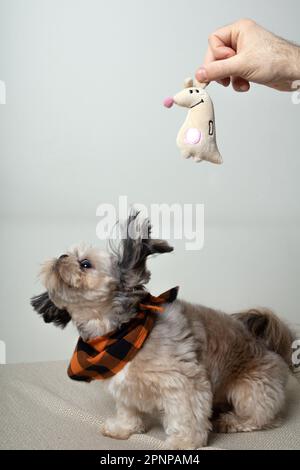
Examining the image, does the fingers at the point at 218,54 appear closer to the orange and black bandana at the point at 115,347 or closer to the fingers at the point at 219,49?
the fingers at the point at 219,49

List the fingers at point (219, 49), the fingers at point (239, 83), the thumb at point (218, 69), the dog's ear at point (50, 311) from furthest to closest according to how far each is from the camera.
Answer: the fingers at point (239, 83), the fingers at point (219, 49), the dog's ear at point (50, 311), the thumb at point (218, 69)

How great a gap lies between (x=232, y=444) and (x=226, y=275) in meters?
1.50

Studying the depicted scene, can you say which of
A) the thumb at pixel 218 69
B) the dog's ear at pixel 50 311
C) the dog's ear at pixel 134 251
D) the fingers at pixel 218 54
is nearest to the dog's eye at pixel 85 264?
the dog's ear at pixel 134 251

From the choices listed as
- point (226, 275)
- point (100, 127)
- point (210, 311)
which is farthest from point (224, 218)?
point (210, 311)

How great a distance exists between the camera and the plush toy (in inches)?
77.0

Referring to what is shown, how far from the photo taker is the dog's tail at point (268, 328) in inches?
95.7

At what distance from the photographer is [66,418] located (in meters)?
2.28

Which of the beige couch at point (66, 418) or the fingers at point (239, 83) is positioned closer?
the beige couch at point (66, 418)

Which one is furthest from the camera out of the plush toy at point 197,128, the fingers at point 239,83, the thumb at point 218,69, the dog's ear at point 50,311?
the fingers at point 239,83

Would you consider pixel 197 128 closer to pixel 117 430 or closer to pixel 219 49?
pixel 219 49

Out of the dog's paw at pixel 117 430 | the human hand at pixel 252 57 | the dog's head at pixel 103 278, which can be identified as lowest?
the dog's paw at pixel 117 430

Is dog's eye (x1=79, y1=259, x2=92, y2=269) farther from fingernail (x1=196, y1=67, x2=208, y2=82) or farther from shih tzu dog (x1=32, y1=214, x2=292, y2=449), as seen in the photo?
fingernail (x1=196, y1=67, x2=208, y2=82)

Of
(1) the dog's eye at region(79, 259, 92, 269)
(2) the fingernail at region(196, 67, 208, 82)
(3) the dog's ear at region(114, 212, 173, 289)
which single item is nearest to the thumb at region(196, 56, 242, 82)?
(2) the fingernail at region(196, 67, 208, 82)

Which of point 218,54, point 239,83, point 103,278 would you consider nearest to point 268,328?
point 103,278
